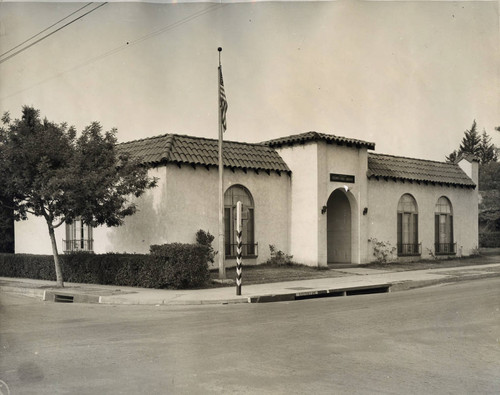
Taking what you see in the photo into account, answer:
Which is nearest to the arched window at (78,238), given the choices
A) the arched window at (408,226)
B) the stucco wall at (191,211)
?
the stucco wall at (191,211)

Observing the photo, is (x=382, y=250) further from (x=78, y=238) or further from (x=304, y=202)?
(x=78, y=238)

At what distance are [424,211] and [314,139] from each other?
26.8 feet

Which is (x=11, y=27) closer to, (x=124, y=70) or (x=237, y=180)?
(x=124, y=70)

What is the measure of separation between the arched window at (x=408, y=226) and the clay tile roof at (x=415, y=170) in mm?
1168

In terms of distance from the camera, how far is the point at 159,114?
11.9m

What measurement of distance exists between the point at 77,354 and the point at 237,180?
48.2 feet

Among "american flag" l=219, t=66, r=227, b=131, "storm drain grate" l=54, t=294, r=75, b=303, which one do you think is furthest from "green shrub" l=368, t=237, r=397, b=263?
"storm drain grate" l=54, t=294, r=75, b=303

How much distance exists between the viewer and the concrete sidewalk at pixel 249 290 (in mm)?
14430

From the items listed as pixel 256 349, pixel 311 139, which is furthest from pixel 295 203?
pixel 256 349

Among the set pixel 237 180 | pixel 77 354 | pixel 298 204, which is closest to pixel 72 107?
pixel 77 354

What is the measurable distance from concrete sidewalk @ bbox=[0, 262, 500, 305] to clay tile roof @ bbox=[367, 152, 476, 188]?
20.1 ft

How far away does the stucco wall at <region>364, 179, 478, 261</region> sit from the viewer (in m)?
25.2

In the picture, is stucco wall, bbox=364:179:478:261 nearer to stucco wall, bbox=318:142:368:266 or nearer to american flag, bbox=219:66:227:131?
stucco wall, bbox=318:142:368:266

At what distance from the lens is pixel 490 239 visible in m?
41.2
